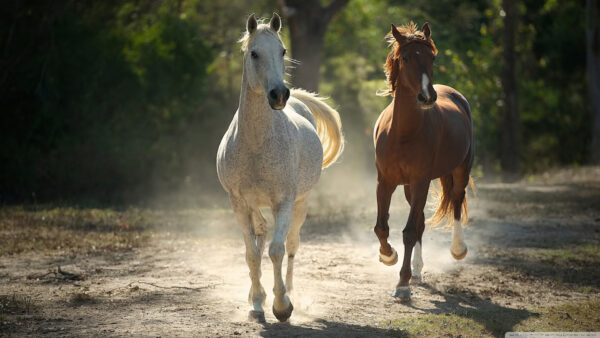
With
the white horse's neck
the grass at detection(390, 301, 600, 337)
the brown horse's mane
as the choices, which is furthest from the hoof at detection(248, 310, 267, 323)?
the brown horse's mane

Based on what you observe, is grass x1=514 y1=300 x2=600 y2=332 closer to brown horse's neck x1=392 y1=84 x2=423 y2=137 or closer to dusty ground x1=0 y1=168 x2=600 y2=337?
dusty ground x1=0 y1=168 x2=600 y2=337

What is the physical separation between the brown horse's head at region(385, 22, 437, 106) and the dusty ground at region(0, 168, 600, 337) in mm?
1893

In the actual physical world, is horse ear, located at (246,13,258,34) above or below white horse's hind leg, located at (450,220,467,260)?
above

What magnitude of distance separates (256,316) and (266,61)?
2025 millimetres

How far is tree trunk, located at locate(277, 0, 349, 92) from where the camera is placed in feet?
55.8

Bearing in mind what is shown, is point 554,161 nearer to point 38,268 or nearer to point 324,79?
point 324,79

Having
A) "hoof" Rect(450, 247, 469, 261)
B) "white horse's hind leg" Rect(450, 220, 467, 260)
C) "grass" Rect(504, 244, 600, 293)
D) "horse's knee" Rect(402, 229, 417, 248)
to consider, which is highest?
"horse's knee" Rect(402, 229, 417, 248)

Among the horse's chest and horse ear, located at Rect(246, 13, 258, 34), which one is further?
the horse's chest

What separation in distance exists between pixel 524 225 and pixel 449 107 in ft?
13.4

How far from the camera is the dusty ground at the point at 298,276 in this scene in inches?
231

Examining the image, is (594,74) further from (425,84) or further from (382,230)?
(425,84)

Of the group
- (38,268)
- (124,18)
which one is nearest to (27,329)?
(38,268)

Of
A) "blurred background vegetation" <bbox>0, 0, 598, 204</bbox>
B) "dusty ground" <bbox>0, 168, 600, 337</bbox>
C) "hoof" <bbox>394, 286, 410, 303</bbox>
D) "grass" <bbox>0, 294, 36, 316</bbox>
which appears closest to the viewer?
"dusty ground" <bbox>0, 168, 600, 337</bbox>

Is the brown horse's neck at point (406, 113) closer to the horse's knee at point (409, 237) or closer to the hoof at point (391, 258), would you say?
the horse's knee at point (409, 237)
